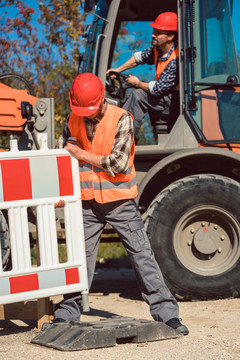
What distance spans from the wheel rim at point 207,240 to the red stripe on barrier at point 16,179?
1929mm

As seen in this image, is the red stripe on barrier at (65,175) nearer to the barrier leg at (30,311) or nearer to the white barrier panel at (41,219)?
the white barrier panel at (41,219)

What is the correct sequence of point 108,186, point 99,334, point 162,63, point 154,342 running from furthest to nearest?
point 162,63, point 108,186, point 154,342, point 99,334

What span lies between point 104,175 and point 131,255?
58cm

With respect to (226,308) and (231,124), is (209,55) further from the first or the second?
(226,308)

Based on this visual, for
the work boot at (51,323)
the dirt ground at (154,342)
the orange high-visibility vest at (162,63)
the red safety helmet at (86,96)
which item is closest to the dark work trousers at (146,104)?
the orange high-visibility vest at (162,63)

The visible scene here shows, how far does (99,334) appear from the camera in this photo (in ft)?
12.4

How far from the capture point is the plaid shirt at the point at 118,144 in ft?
13.3

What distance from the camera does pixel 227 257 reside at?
17.8ft

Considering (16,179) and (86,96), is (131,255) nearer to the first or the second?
(16,179)

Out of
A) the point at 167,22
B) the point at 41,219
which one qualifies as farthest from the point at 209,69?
the point at 41,219

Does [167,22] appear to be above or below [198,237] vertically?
above

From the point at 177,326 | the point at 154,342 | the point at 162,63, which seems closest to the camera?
the point at 154,342

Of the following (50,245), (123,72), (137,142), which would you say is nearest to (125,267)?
(137,142)

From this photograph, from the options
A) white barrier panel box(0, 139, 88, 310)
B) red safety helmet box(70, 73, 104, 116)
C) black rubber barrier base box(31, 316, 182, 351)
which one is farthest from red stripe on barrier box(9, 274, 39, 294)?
red safety helmet box(70, 73, 104, 116)
